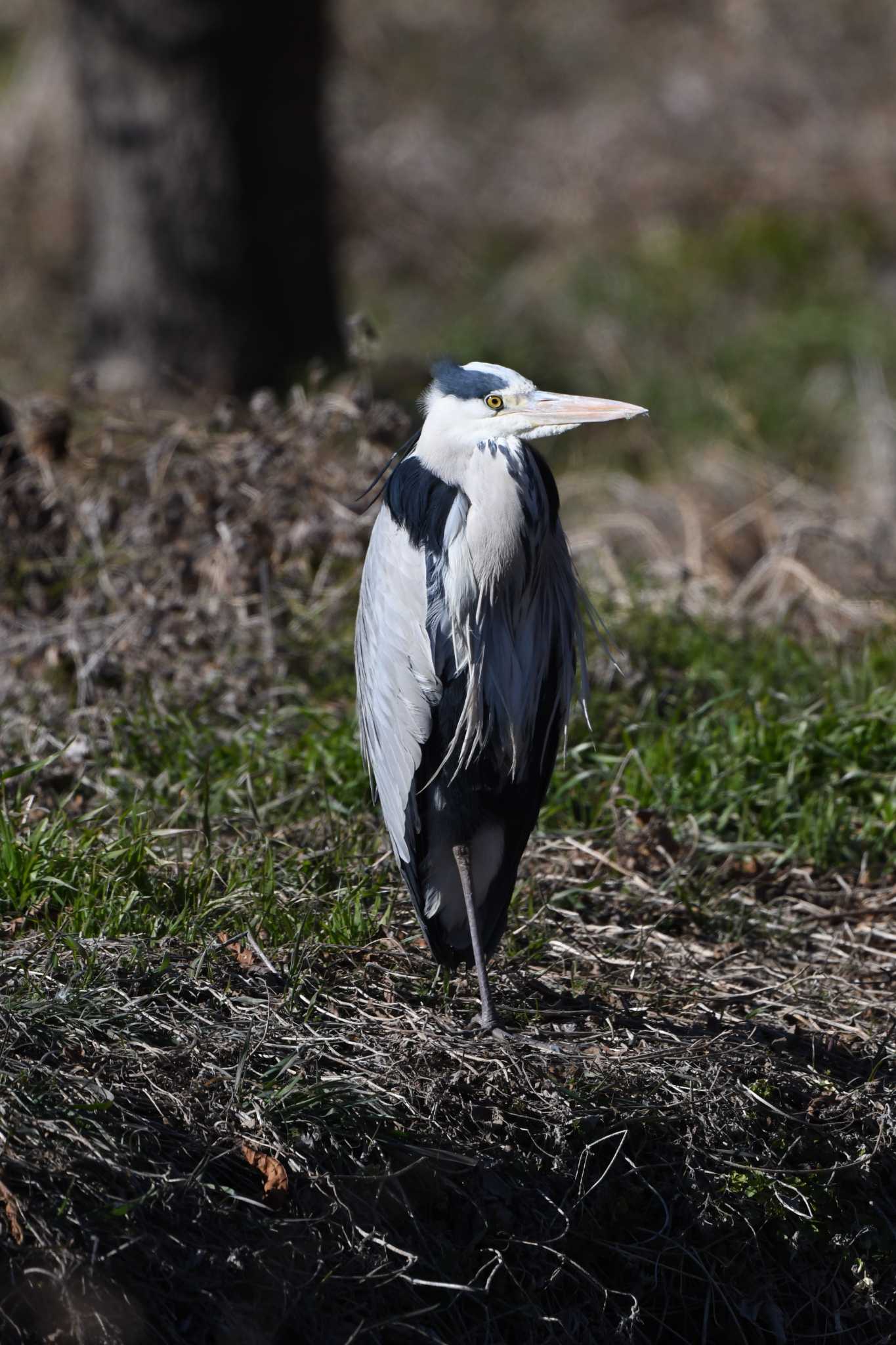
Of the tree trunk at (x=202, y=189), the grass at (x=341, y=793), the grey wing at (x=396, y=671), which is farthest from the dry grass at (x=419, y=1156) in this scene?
the tree trunk at (x=202, y=189)

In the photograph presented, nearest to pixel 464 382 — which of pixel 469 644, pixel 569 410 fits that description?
pixel 569 410

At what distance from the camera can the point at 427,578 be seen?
100 inches

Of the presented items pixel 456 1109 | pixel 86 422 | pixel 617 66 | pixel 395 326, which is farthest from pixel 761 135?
pixel 456 1109

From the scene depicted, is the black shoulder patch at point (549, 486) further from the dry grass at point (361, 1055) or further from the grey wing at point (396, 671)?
the dry grass at point (361, 1055)

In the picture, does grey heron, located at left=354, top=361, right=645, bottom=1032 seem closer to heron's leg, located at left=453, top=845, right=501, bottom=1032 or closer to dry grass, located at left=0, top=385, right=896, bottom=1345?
heron's leg, located at left=453, top=845, right=501, bottom=1032

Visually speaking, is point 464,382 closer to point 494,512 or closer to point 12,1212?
point 494,512

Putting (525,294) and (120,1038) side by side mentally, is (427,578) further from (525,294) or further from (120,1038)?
(525,294)

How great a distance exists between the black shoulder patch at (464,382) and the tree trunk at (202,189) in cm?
353

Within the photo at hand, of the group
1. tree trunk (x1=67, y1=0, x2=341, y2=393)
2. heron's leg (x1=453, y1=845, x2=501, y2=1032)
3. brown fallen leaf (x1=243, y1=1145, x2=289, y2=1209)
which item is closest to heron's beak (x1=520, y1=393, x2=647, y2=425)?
heron's leg (x1=453, y1=845, x2=501, y2=1032)

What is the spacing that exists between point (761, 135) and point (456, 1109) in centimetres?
869

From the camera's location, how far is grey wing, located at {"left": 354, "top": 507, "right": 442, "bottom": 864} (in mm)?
2576

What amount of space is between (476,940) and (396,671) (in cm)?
53

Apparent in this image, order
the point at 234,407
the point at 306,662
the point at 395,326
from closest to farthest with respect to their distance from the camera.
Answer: the point at 306,662 < the point at 234,407 < the point at 395,326

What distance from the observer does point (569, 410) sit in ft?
8.00
